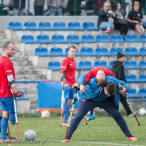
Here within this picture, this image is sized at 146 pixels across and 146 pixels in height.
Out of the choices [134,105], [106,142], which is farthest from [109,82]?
[134,105]

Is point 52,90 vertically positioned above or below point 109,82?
below

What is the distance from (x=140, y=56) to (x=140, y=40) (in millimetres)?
1534

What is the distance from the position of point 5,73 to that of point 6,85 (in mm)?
330

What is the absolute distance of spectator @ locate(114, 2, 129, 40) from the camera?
2210cm

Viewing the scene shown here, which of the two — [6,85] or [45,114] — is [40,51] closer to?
[45,114]

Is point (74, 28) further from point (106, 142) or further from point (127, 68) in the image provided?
point (106, 142)

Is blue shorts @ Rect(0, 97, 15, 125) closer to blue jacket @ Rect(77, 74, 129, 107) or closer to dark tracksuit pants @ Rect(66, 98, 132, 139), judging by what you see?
dark tracksuit pants @ Rect(66, 98, 132, 139)

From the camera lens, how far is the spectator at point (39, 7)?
76.6 ft

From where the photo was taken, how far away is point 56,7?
2373 cm

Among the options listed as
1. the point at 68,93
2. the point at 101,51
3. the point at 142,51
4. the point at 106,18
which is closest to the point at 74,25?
the point at 106,18

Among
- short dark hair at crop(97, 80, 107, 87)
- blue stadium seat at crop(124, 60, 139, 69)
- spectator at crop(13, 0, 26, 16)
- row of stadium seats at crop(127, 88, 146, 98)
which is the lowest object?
row of stadium seats at crop(127, 88, 146, 98)

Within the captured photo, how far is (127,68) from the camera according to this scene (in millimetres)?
20172

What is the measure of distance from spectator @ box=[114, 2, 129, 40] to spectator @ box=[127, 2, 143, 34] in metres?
0.61

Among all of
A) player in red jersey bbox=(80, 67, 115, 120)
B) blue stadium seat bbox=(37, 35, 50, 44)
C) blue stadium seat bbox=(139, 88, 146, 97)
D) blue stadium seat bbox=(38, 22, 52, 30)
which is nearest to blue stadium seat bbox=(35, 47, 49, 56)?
blue stadium seat bbox=(37, 35, 50, 44)
